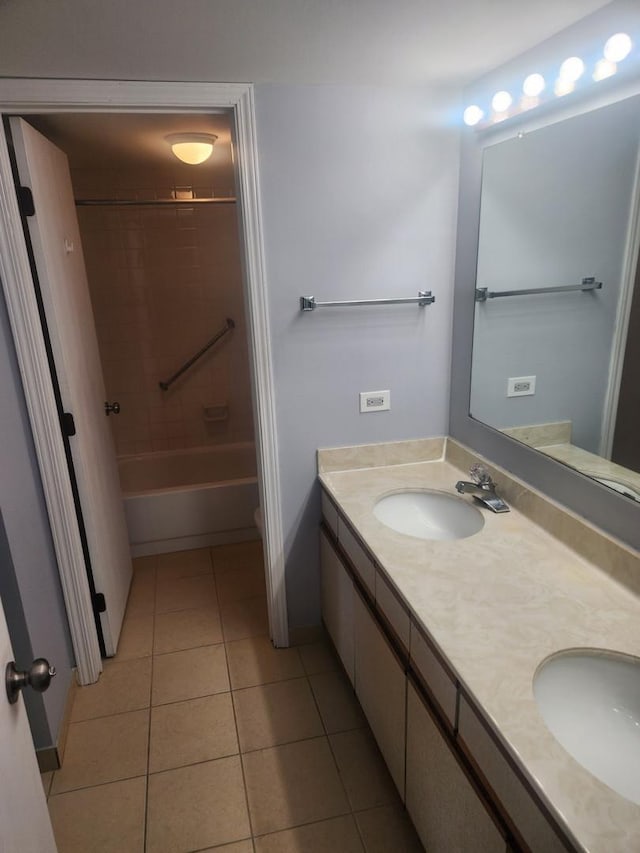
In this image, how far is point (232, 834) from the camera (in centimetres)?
156

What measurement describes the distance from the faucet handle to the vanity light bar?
3.70 ft

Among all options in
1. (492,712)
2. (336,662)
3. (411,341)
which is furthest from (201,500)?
→ (492,712)

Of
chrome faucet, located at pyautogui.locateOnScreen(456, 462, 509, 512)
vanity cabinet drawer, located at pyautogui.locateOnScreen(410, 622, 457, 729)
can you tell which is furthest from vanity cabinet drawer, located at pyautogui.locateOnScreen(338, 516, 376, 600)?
chrome faucet, located at pyautogui.locateOnScreen(456, 462, 509, 512)

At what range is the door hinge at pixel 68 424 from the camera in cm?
199

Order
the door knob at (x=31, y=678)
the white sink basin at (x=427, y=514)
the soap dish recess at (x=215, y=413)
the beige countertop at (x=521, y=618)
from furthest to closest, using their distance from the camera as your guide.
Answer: the soap dish recess at (x=215, y=413) → the white sink basin at (x=427, y=514) → the door knob at (x=31, y=678) → the beige countertop at (x=521, y=618)

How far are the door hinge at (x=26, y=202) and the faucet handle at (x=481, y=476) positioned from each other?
1742 mm

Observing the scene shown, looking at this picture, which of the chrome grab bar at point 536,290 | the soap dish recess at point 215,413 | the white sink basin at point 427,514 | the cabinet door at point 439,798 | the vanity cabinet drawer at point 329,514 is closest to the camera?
the cabinet door at point 439,798

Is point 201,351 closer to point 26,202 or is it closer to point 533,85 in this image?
point 26,202

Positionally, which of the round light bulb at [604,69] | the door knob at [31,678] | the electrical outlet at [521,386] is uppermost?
the round light bulb at [604,69]

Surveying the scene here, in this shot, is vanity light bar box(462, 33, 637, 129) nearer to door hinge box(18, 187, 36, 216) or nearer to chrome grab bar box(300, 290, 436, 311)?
chrome grab bar box(300, 290, 436, 311)

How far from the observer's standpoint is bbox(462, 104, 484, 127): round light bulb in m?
1.78

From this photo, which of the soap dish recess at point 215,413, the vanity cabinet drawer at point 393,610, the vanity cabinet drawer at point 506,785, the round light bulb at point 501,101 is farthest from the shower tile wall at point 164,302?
the vanity cabinet drawer at point 506,785

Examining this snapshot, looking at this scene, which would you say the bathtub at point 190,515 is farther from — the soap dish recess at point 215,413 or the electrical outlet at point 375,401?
the electrical outlet at point 375,401

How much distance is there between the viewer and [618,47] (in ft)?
4.11
